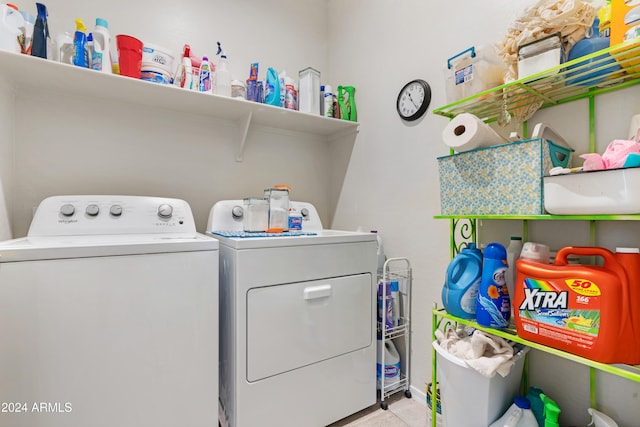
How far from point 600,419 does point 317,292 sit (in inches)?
41.5

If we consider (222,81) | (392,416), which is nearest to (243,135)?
(222,81)

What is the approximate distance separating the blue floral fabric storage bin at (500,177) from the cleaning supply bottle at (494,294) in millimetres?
178

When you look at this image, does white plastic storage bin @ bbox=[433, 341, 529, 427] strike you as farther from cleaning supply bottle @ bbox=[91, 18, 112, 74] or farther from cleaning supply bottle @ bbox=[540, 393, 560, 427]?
cleaning supply bottle @ bbox=[91, 18, 112, 74]

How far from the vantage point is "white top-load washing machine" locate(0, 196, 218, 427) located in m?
0.93

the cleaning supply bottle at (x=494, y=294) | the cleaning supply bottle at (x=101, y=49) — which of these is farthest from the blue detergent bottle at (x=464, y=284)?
the cleaning supply bottle at (x=101, y=49)

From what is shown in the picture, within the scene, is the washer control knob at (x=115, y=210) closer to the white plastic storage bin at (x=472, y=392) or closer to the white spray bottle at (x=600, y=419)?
the white plastic storage bin at (x=472, y=392)

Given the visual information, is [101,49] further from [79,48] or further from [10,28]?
[10,28]

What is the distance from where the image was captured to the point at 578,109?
1106mm

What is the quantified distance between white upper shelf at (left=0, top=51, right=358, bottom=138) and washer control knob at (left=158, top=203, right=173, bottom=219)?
61 cm

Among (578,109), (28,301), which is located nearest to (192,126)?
(28,301)

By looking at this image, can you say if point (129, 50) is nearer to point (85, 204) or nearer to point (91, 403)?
point (85, 204)

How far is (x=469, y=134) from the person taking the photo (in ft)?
3.43

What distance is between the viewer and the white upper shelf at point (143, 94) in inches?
51.6

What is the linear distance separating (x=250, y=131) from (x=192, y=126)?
14.9 inches
